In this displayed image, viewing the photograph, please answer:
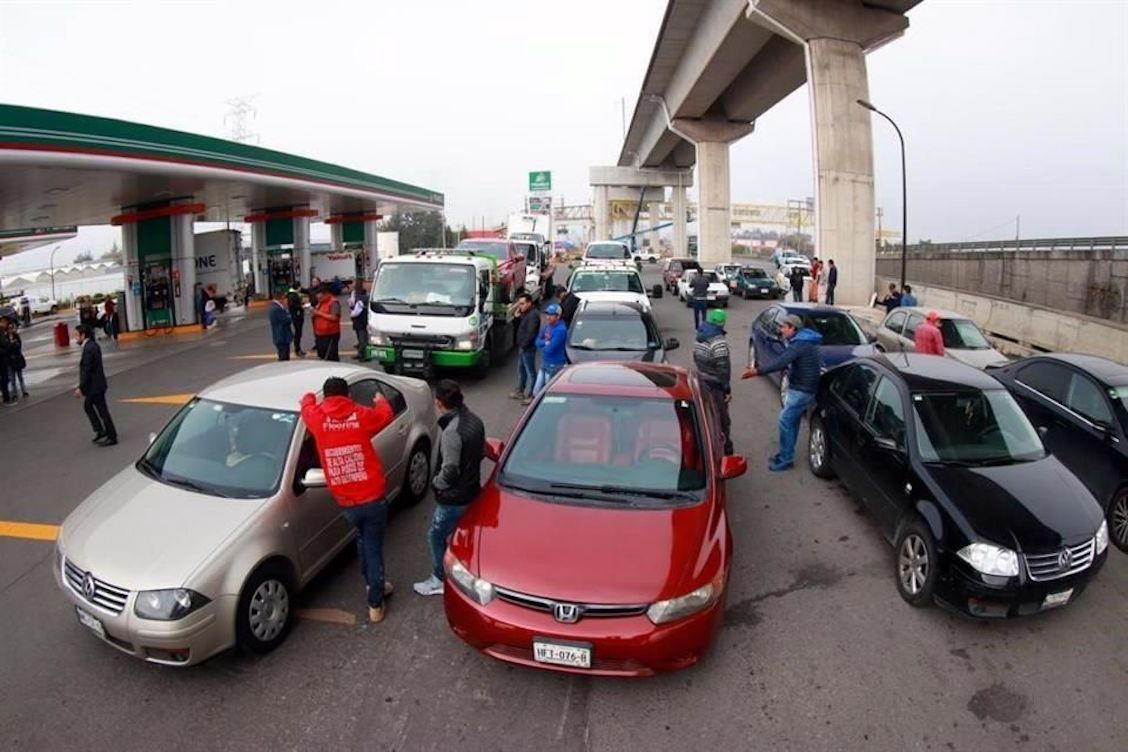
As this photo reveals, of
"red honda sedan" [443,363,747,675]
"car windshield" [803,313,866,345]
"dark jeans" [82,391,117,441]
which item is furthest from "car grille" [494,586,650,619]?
"car windshield" [803,313,866,345]

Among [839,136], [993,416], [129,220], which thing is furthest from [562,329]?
[129,220]

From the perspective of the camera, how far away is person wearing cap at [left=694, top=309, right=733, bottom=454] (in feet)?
25.5

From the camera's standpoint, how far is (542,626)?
3.68 m

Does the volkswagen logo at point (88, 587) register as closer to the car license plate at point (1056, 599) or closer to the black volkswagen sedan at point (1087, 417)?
the car license plate at point (1056, 599)

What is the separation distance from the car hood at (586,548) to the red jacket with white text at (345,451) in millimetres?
721

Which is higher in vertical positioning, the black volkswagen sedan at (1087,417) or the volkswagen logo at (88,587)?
the black volkswagen sedan at (1087,417)

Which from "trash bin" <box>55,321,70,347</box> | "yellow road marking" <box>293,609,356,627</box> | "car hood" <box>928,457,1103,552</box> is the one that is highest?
"trash bin" <box>55,321,70,347</box>

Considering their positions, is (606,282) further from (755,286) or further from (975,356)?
(755,286)

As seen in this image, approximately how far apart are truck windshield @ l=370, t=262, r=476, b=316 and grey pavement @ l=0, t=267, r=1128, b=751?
6291mm

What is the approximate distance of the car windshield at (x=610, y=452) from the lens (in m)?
4.54

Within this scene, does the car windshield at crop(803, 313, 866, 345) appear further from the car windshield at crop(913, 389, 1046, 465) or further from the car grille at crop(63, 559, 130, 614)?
the car grille at crop(63, 559, 130, 614)

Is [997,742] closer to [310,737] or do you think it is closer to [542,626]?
[542,626]

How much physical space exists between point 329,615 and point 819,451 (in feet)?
17.5

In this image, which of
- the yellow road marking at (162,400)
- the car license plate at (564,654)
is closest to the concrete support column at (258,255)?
the yellow road marking at (162,400)
